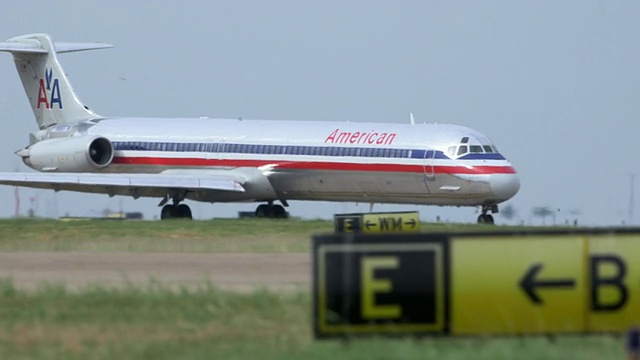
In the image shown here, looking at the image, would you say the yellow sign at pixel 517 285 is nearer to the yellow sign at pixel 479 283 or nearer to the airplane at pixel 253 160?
the yellow sign at pixel 479 283

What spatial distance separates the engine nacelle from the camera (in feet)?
166

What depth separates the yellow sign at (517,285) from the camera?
1411cm

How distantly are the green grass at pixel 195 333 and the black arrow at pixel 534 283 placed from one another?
0.49 metres

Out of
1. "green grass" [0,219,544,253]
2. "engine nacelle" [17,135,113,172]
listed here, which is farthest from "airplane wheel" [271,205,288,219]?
"green grass" [0,219,544,253]

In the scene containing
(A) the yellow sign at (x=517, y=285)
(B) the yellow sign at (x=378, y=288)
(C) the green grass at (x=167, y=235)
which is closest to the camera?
(B) the yellow sign at (x=378, y=288)

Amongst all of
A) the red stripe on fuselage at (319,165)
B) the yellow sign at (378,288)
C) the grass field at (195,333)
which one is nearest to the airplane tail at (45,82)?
the red stripe on fuselage at (319,165)

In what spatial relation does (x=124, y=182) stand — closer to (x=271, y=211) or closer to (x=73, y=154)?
(x=73, y=154)

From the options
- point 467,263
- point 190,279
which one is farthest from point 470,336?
point 190,279

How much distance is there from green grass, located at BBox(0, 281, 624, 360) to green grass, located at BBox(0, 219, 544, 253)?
11202 millimetres

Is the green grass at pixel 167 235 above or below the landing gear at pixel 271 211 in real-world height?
below

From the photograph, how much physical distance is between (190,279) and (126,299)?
3.61 m

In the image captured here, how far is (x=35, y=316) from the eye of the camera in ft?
58.4

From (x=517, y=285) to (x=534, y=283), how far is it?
169mm

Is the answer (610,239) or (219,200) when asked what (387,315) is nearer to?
(610,239)
